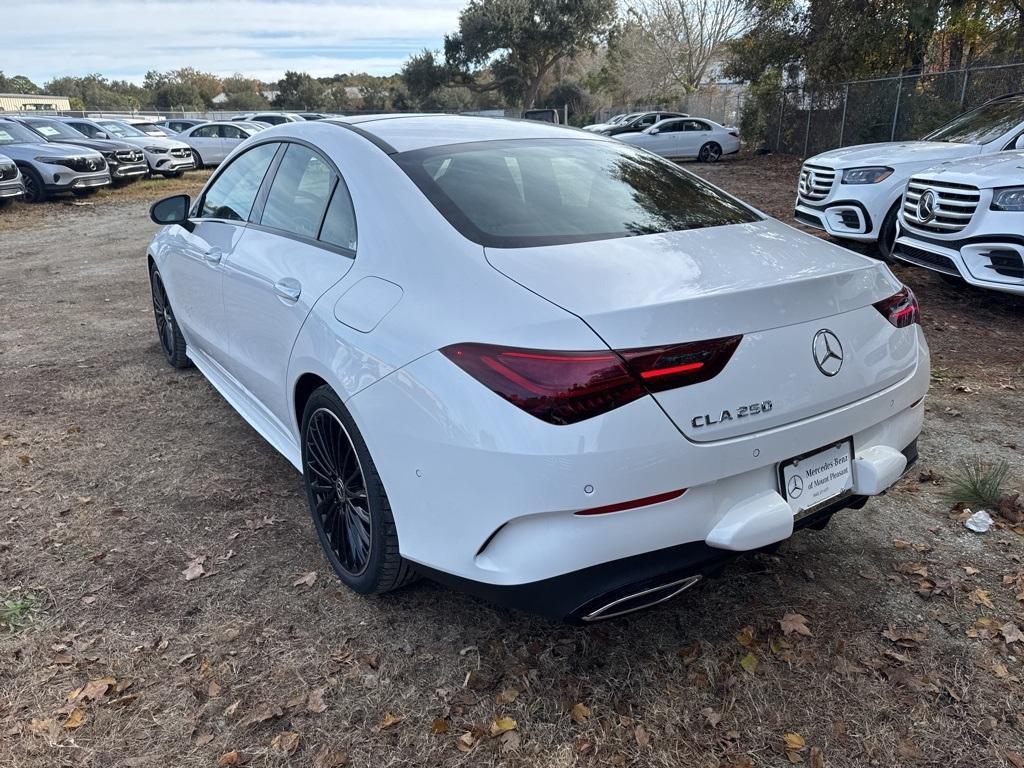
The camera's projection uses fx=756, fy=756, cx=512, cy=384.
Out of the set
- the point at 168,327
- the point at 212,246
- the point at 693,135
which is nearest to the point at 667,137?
the point at 693,135

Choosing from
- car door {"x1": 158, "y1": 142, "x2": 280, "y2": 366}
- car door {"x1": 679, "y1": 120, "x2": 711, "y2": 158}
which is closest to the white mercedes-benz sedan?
car door {"x1": 158, "y1": 142, "x2": 280, "y2": 366}

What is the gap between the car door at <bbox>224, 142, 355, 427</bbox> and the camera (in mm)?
2867

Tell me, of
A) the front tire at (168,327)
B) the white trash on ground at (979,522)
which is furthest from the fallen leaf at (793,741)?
the front tire at (168,327)

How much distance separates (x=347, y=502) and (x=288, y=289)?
2.84ft

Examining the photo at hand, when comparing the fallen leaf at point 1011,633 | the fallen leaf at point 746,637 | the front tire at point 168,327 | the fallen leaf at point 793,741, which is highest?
the front tire at point 168,327

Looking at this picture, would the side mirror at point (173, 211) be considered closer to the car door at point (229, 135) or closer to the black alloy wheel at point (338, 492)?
the black alloy wheel at point (338, 492)

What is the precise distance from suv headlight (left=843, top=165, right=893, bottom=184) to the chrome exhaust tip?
6.80 m

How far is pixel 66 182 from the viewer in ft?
50.6

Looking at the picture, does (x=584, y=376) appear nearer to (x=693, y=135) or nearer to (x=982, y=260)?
(x=982, y=260)

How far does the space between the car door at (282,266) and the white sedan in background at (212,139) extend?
65.7 feet

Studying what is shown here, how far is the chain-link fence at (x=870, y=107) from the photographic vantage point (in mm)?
15422

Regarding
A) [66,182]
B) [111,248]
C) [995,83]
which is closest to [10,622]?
[111,248]

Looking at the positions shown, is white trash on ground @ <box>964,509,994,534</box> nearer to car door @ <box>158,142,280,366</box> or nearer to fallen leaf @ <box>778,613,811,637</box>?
fallen leaf @ <box>778,613,811,637</box>

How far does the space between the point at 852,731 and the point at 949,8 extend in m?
20.0
